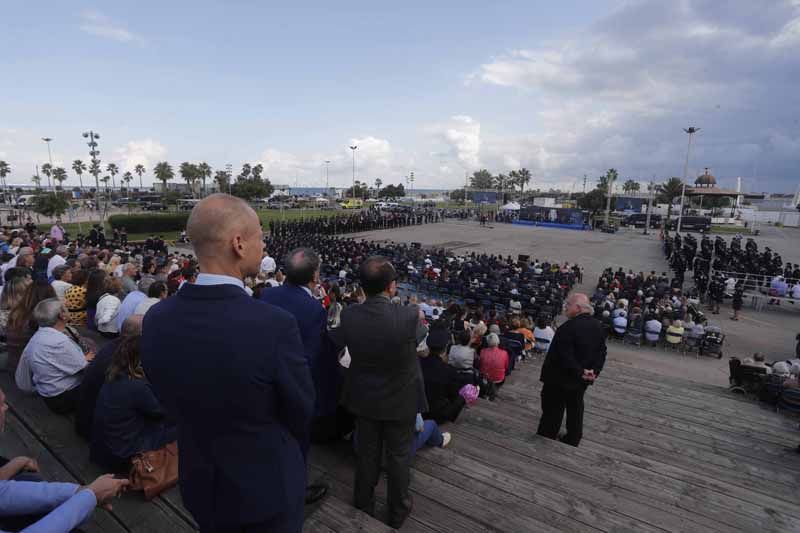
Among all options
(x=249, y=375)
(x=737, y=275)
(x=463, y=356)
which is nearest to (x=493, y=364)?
(x=463, y=356)

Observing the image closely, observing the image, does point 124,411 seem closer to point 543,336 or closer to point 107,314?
point 107,314

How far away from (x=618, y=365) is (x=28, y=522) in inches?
341

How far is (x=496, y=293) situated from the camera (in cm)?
1341

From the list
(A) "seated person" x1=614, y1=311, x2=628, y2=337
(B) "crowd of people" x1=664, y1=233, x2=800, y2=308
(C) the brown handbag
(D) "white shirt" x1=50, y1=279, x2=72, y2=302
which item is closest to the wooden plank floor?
(C) the brown handbag

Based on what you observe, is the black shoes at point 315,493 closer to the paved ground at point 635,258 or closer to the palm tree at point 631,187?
the paved ground at point 635,258

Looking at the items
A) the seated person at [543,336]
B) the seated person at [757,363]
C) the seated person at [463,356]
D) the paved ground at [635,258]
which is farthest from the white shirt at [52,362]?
the paved ground at [635,258]

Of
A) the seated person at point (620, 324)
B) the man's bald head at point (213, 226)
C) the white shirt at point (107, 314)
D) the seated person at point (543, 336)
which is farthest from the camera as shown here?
the seated person at point (620, 324)

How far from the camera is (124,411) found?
2479 millimetres

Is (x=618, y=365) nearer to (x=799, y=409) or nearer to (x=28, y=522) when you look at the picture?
(x=799, y=409)

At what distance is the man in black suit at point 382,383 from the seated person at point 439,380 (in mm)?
1065

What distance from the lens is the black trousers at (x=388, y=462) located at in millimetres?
2475

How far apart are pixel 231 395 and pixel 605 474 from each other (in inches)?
132

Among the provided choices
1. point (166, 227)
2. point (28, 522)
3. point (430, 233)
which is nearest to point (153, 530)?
point (28, 522)

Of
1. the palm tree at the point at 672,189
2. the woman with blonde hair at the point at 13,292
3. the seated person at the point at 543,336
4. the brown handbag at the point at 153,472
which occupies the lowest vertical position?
the seated person at the point at 543,336
